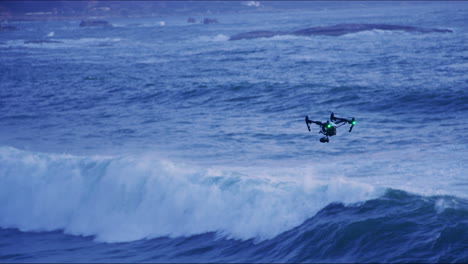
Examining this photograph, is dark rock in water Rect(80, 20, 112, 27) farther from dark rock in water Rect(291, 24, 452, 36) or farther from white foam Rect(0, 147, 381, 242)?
white foam Rect(0, 147, 381, 242)

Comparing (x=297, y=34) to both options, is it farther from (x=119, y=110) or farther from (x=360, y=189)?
(x=360, y=189)

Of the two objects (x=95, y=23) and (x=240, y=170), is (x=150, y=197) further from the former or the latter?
(x=95, y=23)

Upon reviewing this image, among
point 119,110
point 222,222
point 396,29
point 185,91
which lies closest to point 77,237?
point 222,222

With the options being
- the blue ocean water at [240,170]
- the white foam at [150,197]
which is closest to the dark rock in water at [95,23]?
the blue ocean water at [240,170]

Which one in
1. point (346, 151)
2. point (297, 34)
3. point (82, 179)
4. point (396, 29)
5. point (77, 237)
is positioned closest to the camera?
point (77, 237)

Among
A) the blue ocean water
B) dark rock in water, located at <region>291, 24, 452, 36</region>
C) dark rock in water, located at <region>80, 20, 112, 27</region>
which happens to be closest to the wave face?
the blue ocean water

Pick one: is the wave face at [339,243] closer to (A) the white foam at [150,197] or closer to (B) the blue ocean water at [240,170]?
(B) the blue ocean water at [240,170]
